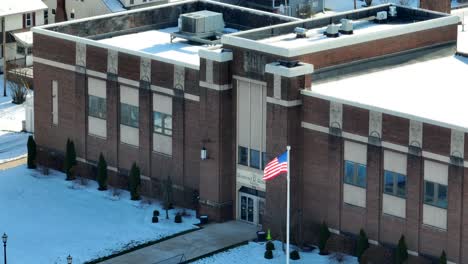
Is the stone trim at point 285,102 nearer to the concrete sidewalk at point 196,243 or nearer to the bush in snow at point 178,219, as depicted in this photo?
the concrete sidewalk at point 196,243

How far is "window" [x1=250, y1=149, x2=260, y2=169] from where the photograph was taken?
4023 inches

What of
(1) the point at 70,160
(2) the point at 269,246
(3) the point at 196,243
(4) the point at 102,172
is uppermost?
(1) the point at 70,160

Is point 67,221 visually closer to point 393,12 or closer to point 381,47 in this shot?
point 381,47

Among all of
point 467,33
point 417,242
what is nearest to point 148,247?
point 417,242

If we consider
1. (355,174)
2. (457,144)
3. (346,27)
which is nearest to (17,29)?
(346,27)

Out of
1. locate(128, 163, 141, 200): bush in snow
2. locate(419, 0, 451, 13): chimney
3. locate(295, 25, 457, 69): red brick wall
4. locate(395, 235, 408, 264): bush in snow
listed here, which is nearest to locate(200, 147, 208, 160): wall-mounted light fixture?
locate(128, 163, 141, 200): bush in snow

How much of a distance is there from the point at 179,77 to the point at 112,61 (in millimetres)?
6083

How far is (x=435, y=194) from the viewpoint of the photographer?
3642 inches

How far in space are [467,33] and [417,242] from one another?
58.3 metres

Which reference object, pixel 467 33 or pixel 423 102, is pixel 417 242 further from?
pixel 467 33

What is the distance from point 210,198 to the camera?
104250 mm

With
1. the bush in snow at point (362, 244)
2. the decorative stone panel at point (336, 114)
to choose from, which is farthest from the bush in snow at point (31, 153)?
the bush in snow at point (362, 244)

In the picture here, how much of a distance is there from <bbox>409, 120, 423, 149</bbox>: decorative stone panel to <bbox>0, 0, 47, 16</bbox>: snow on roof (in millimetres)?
55841

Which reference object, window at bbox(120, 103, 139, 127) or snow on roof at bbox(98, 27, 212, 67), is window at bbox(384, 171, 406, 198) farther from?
window at bbox(120, 103, 139, 127)
